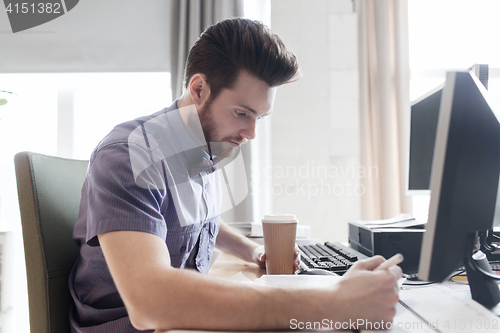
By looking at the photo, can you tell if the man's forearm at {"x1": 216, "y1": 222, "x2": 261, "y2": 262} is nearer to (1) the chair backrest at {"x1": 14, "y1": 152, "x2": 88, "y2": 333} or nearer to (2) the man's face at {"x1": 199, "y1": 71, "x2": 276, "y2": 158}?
(2) the man's face at {"x1": 199, "y1": 71, "x2": 276, "y2": 158}

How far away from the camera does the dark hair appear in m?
0.89

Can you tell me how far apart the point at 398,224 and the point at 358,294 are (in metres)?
0.66

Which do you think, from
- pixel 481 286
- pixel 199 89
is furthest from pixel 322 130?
pixel 481 286

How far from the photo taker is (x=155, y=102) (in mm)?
2195

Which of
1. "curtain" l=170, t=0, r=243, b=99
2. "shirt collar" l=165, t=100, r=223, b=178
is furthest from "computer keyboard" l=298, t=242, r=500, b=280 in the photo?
"curtain" l=170, t=0, r=243, b=99

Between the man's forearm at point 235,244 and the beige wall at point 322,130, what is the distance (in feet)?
3.16

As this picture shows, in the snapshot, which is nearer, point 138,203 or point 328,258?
point 138,203

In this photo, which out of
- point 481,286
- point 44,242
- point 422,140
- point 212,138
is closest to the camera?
point 481,286

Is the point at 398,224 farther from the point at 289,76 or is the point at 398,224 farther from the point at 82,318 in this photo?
the point at 82,318

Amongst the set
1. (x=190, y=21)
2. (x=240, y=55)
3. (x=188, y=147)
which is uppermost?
(x=190, y=21)

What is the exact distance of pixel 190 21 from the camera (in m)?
2.00

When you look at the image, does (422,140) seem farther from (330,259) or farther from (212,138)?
(212,138)

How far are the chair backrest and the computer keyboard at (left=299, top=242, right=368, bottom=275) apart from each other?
58 cm

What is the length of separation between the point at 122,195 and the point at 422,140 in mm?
997
